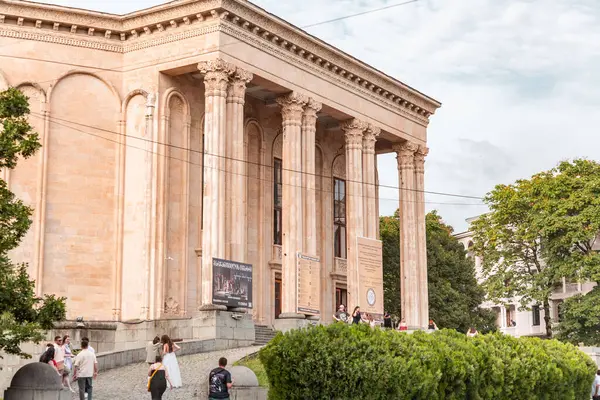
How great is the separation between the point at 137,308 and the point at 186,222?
382 centimetres

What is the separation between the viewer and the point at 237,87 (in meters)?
38.4

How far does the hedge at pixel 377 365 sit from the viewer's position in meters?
21.4

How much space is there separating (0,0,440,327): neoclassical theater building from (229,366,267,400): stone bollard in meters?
13.2

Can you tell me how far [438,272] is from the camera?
5834 cm

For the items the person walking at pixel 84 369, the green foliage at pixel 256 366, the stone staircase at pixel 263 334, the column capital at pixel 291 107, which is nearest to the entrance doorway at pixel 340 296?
the stone staircase at pixel 263 334

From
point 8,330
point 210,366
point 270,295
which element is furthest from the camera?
point 270,295

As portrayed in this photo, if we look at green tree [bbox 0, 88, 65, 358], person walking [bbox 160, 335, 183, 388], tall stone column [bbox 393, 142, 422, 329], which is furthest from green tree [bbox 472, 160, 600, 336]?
green tree [bbox 0, 88, 65, 358]

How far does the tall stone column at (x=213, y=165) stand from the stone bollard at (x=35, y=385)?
53.4 ft

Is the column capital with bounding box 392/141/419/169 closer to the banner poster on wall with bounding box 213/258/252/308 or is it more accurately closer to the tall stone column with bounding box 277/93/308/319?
the tall stone column with bounding box 277/93/308/319

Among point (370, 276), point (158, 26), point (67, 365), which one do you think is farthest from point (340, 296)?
point (67, 365)

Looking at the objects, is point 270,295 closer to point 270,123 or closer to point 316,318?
point 316,318

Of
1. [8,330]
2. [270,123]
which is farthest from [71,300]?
[8,330]

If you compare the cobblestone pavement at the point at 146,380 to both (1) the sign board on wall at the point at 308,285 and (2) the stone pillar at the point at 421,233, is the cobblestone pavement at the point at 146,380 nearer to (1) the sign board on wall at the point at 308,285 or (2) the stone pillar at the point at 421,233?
(1) the sign board on wall at the point at 308,285

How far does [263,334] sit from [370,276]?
21.0 ft
